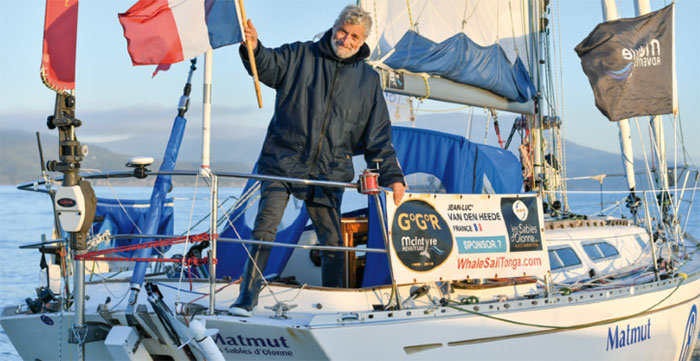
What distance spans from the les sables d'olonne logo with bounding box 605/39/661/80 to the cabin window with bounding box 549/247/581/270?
131 inches

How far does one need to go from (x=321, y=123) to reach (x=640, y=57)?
20.3ft

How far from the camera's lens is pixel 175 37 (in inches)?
197

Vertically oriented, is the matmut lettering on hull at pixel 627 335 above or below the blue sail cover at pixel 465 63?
below

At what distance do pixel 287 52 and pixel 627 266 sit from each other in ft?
16.2

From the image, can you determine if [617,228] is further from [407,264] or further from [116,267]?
[116,267]

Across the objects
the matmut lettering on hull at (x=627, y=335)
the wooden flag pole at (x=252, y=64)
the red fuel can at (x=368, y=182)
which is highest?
the wooden flag pole at (x=252, y=64)

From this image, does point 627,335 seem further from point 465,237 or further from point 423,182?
point 423,182

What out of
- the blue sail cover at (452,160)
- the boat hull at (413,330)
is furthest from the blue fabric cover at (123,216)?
the boat hull at (413,330)

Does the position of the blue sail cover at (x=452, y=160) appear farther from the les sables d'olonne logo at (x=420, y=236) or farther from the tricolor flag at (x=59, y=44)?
the tricolor flag at (x=59, y=44)

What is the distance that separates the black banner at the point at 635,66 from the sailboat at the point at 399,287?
244cm

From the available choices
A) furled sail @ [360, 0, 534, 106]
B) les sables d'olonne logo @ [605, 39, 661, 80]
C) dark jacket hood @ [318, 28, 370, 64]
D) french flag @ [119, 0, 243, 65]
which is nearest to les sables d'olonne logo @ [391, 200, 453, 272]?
dark jacket hood @ [318, 28, 370, 64]

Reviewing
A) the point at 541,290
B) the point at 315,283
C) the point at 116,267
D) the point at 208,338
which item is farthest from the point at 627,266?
the point at 116,267

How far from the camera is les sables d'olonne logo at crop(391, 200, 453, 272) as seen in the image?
525 centimetres

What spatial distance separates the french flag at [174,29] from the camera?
4.96m
